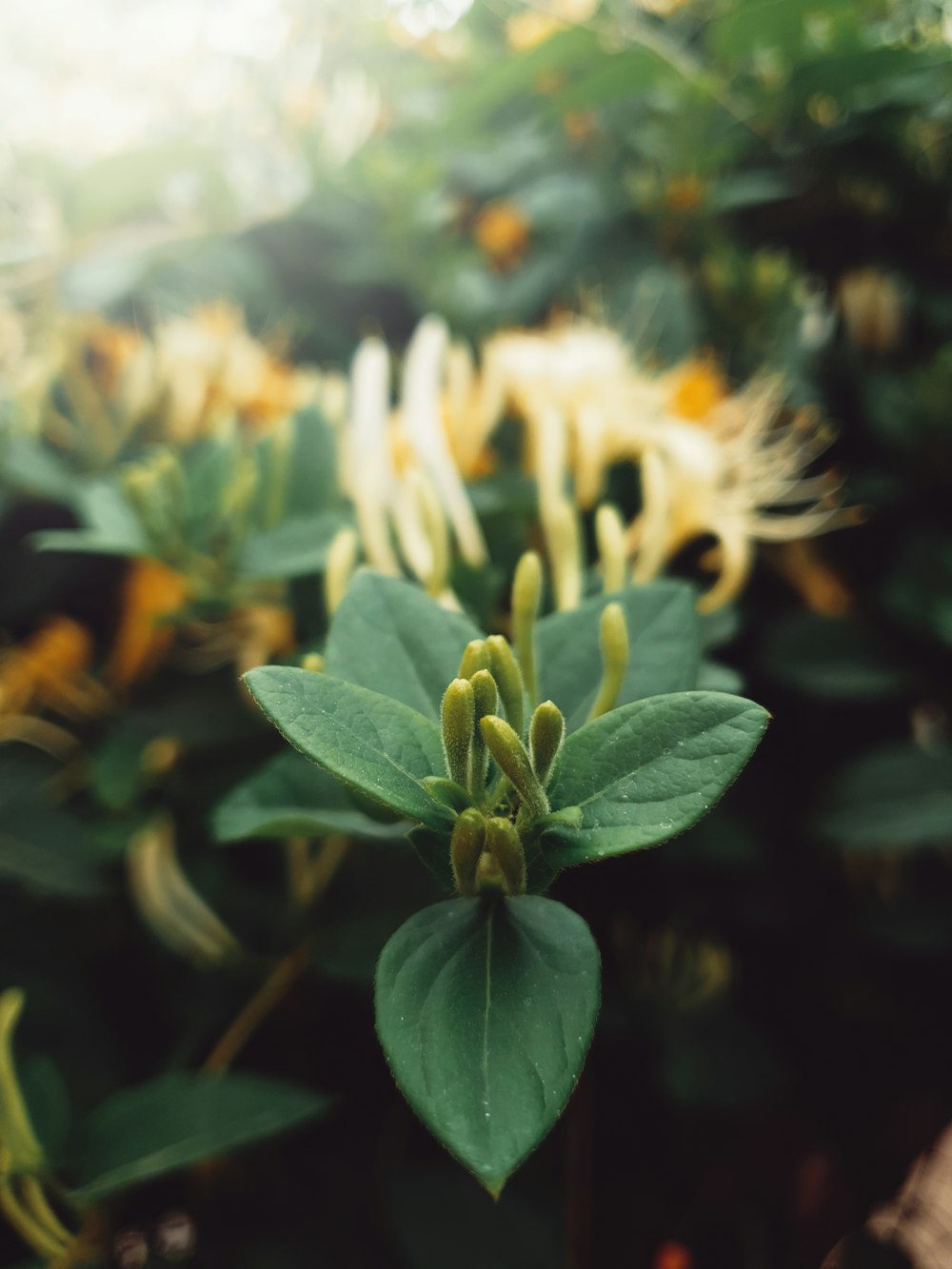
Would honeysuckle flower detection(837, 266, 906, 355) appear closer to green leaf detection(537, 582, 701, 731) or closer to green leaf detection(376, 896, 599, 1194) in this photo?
green leaf detection(537, 582, 701, 731)

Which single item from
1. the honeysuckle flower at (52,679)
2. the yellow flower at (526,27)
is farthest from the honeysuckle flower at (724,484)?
the yellow flower at (526,27)

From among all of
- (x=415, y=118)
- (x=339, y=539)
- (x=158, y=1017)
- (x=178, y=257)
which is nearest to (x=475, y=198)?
(x=415, y=118)

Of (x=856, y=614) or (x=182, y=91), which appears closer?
(x=856, y=614)

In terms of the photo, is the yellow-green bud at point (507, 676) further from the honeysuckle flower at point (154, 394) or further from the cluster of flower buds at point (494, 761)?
the honeysuckle flower at point (154, 394)

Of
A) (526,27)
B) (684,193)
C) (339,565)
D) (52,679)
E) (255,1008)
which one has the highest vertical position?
(526,27)

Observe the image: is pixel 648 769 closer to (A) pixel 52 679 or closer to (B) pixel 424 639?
(B) pixel 424 639

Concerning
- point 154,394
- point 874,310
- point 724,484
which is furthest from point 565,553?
point 874,310

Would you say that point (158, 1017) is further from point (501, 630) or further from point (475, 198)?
point (475, 198)
